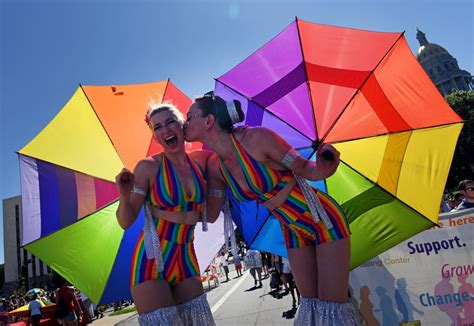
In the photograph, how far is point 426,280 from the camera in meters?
4.52

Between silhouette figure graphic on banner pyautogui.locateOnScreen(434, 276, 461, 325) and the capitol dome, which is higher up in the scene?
the capitol dome

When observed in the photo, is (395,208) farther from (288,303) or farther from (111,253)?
(288,303)

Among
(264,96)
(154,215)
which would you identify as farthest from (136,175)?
(264,96)

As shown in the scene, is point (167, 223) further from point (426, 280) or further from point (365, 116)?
point (426, 280)

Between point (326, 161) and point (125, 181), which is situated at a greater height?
point (125, 181)

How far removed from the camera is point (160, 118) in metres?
2.92

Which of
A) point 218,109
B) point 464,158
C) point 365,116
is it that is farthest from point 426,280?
point 464,158

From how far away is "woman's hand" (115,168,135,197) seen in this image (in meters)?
2.51

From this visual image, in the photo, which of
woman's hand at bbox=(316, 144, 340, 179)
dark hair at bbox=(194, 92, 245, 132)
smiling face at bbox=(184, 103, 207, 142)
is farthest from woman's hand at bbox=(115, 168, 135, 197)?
woman's hand at bbox=(316, 144, 340, 179)

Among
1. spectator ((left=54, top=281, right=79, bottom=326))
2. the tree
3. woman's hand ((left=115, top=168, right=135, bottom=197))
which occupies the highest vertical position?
the tree

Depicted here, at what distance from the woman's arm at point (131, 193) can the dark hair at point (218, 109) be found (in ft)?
1.99

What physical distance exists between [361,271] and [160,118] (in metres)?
3.14

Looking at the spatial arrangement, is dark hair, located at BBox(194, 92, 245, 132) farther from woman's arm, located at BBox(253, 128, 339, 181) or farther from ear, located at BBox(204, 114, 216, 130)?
woman's arm, located at BBox(253, 128, 339, 181)

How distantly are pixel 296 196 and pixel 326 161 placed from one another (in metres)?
0.37
